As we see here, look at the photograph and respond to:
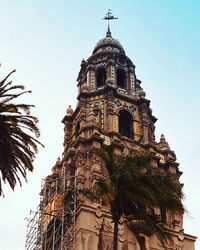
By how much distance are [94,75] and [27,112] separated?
29.2 m

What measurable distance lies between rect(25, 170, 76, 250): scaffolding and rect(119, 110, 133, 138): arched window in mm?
8449

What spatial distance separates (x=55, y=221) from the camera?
39.4m

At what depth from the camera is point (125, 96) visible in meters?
51.2

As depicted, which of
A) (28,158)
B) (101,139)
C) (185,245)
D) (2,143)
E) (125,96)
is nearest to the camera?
(2,143)

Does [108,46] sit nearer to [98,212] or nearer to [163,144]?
[163,144]

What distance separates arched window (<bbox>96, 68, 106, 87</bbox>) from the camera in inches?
2147

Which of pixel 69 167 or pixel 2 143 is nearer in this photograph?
pixel 2 143

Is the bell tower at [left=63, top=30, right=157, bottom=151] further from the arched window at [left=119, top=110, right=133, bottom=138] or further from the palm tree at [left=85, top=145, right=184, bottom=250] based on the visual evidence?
the palm tree at [left=85, top=145, right=184, bottom=250]

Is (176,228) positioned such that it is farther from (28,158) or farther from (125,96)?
(28,158)

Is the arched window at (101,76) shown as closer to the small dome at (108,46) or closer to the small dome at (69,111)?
the small dome at (108,46)

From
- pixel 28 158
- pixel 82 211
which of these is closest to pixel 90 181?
pixel 82 211

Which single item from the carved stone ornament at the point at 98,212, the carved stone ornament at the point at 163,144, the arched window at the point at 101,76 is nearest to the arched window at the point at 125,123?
the carved stone ornament at the point at 163,144

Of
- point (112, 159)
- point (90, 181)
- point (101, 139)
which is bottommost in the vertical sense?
point (112, 159)

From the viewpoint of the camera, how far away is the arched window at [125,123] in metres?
49.6
